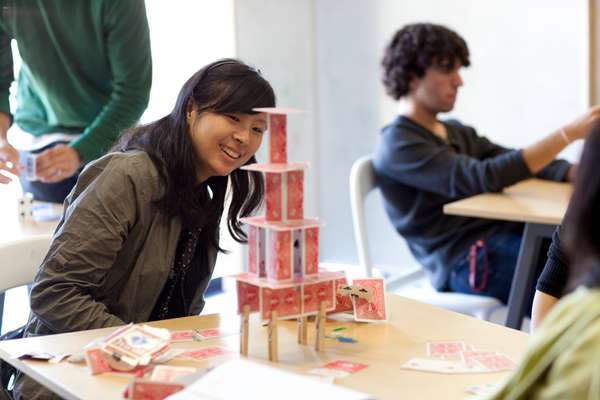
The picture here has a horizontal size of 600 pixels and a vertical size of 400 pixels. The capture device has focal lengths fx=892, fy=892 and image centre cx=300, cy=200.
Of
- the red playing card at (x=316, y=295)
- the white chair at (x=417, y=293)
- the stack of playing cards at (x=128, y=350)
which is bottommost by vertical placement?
the white chair at (x=417, y=293)

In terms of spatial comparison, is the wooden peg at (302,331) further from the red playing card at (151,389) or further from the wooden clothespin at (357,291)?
the red playing card at (151,389)

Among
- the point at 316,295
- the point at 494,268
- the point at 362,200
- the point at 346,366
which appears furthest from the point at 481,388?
the point at 494,268

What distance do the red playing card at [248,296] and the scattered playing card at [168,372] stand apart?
154mm

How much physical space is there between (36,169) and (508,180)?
163 cm

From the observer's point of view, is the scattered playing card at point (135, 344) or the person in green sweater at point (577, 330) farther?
the scattered playing card at point (135, 344)

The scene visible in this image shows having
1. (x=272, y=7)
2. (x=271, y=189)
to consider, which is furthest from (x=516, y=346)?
(x=272, y=7)

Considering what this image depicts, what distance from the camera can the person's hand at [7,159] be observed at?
2.72 m

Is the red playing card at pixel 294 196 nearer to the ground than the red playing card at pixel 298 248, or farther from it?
farther from it

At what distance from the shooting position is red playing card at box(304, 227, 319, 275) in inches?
63.7

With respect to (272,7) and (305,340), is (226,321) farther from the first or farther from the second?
(272,7)

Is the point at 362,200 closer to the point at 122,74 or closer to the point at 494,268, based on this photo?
the point at 494,268

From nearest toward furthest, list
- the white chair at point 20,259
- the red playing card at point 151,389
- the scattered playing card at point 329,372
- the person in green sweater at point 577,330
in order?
the person in green sweater at point 577,330
the red playing card at point 151,389
the scattered playing card at point 329,372
the white chair at point 20,259

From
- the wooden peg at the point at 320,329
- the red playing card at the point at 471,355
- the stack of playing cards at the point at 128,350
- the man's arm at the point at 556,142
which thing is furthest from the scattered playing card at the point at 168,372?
the man's arm at the point at 556,142

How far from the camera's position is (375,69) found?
4898mm
